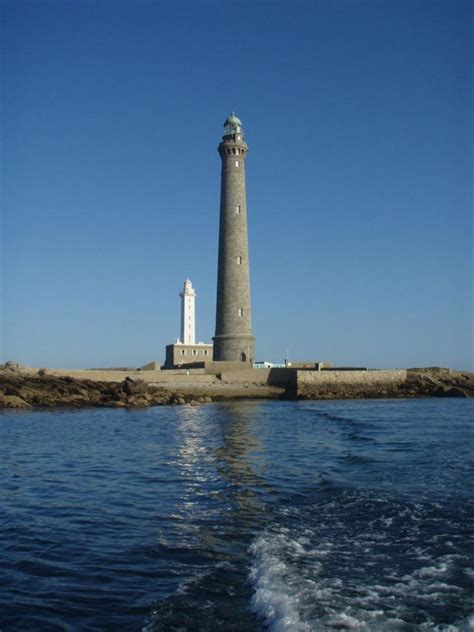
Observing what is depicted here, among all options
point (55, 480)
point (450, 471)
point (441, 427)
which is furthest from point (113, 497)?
point (441, 427)

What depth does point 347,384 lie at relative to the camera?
130 ft

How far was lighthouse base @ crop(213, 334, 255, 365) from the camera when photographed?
38.5m

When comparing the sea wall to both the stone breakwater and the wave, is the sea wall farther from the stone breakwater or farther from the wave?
the wave

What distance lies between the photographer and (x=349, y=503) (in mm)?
9570

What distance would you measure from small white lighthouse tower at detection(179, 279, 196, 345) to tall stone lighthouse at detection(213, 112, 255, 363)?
70.7ft

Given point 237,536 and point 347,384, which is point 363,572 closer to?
point 237,536

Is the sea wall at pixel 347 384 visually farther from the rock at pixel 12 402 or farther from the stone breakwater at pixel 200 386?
the rock at pixel 12 402

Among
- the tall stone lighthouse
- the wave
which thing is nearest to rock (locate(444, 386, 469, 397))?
the tall stone lighthouse

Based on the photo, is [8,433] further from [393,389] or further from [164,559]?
[393,389]

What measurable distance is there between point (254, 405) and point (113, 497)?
23.5 m

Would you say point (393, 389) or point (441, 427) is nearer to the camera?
point (441, 427)

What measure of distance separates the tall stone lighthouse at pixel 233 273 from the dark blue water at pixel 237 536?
72.1 feet

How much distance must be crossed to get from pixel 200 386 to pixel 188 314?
81.3ft

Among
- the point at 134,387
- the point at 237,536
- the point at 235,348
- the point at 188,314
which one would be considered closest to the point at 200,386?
the point at 235,348
